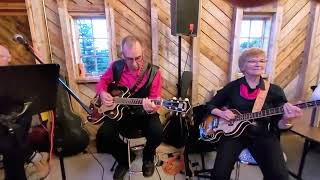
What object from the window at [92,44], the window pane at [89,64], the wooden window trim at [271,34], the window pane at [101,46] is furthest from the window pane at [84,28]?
the wooden window trim at [271,34]

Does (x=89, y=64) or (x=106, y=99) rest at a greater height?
(x=89, y=64)

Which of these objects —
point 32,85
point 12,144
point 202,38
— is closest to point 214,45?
point 202,38

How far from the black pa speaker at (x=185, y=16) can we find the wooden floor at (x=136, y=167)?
1.25 meters

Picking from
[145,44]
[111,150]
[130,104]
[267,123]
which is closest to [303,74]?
[267,123]

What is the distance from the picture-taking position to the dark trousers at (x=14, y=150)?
1.46 meters

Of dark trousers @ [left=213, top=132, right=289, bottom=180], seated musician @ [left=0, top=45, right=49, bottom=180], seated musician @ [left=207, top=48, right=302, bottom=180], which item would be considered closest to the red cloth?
seated musician @ [left=207, top=48, right=302, bottom=180]

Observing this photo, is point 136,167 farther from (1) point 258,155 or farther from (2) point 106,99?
(1) point 258,155

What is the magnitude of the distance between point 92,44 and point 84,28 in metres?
0.18

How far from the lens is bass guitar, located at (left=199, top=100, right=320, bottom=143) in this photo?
1.45 metres

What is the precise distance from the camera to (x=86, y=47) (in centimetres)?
246

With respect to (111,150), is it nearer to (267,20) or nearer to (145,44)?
(145,44)

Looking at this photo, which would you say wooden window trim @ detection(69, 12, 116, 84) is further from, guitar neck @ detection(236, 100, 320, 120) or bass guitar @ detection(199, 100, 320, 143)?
guitar neck @ detection(236, 100, 320, 120)

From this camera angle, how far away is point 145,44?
2379mm

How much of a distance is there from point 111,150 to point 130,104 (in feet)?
1.48
